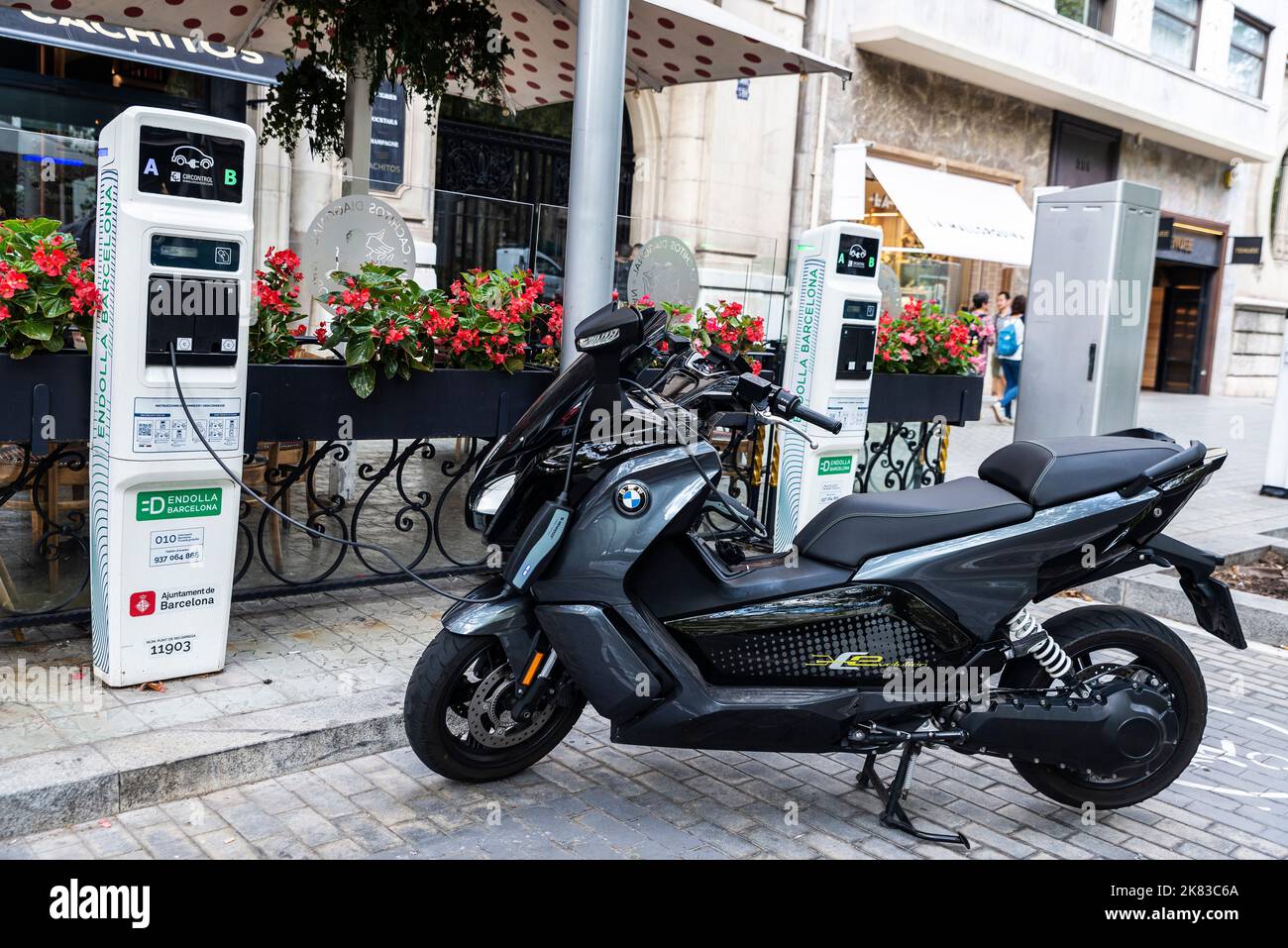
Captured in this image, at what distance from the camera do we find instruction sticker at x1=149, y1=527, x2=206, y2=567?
411cm

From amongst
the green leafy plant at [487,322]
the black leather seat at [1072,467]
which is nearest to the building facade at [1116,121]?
the green leafy plant at [487,322]

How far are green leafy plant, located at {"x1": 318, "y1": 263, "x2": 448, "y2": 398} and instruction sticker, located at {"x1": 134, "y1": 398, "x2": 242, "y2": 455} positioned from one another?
28.1 inches

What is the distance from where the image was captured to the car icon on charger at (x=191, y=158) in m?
3.92

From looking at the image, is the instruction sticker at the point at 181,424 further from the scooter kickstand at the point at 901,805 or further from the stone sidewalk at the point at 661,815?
the scooter kickstand at the point at 901,805

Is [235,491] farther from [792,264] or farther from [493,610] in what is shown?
[792,264]

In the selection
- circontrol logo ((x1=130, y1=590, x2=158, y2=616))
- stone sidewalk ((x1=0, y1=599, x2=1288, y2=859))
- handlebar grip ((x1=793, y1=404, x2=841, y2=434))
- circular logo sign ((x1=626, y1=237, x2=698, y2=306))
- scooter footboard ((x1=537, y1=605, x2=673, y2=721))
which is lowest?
stone sidewalk ((x1=0, y1=599, x2=1288, y2=859))

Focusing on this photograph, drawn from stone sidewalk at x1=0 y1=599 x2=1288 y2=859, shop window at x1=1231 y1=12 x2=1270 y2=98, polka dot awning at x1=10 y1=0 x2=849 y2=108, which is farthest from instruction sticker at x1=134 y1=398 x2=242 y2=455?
shop window at x1=1231 y1=12 x2=1270 y2=98

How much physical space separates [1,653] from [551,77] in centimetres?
605

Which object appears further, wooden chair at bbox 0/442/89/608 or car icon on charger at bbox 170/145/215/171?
wooden chair at bbox 0/442/89/608

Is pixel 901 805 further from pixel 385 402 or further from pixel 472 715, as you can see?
pixel 385 402

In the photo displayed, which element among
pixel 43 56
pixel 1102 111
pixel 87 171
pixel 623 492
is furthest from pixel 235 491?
pixel 1102 111

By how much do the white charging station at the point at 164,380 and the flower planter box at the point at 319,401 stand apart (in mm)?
108

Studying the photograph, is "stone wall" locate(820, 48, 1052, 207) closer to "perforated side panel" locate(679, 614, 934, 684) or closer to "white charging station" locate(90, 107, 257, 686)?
"white charging station" locate(90, 107, 257, 686)
